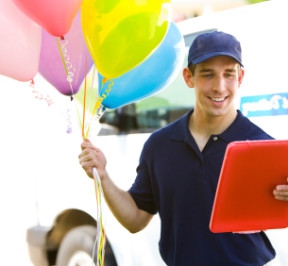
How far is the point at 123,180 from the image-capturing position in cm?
337

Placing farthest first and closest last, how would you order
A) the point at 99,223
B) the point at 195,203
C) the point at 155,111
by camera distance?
1. the point at 155,111
2. the point at 99,223
3. the point at 195,203

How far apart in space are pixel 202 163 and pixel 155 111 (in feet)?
4.35

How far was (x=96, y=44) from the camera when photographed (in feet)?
6.77

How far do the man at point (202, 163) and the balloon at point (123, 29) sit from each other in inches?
7.3

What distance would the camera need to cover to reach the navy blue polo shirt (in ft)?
6.46

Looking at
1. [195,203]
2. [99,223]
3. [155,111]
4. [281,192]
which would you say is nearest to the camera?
[281,192]

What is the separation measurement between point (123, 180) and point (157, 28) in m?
1.53

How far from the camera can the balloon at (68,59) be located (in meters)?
2.27

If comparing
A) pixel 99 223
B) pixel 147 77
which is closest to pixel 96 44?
pixel 147 77

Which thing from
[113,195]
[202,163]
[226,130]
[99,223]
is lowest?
[99,223]

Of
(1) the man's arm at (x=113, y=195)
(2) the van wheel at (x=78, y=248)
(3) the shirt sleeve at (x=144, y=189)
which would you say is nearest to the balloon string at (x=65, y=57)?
(1) the man's arm at (x=113, y=195)

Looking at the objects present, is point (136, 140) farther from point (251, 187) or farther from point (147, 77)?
point (251, 187)

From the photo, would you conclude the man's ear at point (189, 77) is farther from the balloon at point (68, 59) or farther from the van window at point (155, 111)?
the van window at point (155, 111)

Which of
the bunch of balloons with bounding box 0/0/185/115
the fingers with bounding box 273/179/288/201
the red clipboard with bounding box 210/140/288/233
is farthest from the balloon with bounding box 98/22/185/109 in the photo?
the fingers with bounding box 273/179/288/201
